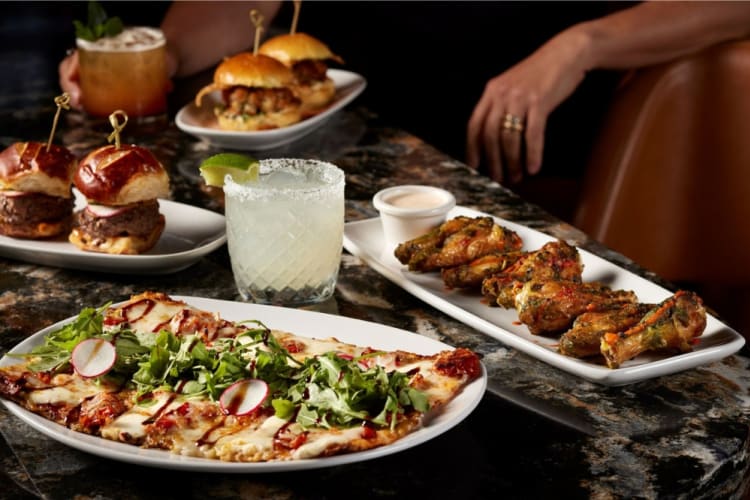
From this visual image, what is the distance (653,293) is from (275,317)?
2.04 feet

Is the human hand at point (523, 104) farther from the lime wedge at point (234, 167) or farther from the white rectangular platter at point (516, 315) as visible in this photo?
the lime wedge at point (234, 167)

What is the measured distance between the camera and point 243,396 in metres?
1.33

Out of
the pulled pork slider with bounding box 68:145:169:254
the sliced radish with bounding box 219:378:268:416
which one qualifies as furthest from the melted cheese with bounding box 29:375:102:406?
the pulled pork slider with bounding box 68:145:169:254

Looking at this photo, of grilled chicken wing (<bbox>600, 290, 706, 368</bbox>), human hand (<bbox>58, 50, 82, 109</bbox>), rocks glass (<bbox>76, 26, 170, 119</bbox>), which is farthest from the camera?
human hand (<bbox>58, 50, 82, 109</bbox>)

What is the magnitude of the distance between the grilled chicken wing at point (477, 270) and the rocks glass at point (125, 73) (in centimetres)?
137

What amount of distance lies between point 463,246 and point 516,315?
18 cm

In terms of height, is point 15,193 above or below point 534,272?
below


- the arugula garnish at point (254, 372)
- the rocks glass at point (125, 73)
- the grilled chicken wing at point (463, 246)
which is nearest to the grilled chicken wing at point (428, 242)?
the grilled chicken wing at point (463, 246)

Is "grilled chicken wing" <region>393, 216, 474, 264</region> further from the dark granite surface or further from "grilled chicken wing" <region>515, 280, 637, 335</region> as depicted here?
"grilled chicken wing" <region>515, 280, 637, 335</region>

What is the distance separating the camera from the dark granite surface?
4.25ft

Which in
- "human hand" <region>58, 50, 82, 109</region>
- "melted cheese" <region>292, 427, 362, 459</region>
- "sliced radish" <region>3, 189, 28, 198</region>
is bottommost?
"human hand" <region>58, 50, 82, 109</region>

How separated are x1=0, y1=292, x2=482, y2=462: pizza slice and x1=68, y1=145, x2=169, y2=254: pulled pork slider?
18.6 inches

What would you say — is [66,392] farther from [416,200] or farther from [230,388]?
[416,200]

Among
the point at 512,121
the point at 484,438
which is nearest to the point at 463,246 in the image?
the point at 484,438
